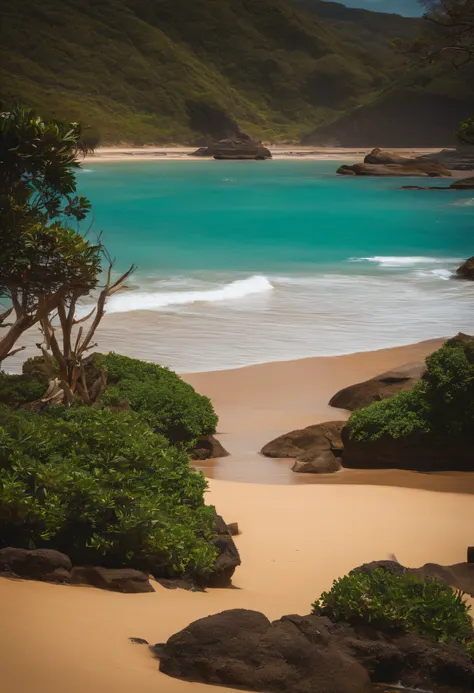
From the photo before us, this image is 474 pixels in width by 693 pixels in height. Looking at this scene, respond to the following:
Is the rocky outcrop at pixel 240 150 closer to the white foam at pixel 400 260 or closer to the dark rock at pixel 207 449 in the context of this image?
the white foam at pixel 400 260

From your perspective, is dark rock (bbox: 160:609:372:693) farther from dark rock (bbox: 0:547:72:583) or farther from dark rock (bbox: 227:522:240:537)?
dark rock (bbox: 227:522:240:537)

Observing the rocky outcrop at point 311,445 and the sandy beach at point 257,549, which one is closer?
the sandy beach at point 257,549

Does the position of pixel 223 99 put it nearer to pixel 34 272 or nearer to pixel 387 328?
pixel 387 328

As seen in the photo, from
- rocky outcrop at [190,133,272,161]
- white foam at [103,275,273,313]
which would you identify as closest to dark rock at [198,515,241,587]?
white foam at [103,275,273,313]

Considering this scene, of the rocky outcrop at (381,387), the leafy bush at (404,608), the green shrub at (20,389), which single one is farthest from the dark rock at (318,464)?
the leafy bush at (404,608)

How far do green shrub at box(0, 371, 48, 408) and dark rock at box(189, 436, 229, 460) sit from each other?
1.87 meters

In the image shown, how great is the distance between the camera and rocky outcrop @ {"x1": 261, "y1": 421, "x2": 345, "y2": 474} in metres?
12.1

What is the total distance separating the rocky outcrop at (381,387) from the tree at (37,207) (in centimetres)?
636

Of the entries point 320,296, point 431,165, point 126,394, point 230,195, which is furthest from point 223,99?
point 126,394

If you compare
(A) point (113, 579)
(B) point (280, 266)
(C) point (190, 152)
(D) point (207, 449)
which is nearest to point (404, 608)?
(A) point (113, 579)

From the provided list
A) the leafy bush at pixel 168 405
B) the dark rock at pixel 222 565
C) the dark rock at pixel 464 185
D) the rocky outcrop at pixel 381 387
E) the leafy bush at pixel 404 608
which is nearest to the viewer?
the leafy bush at pixel 404 608

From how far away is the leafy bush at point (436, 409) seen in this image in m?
11.6

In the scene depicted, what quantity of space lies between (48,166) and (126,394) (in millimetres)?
4670

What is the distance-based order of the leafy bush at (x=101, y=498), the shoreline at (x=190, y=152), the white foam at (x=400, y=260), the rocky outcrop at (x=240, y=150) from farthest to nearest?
the rocky outcrop at (x=240, y=150)
the shoreline at (x=190, y=152)
the white foam at (x=400, y=260)
the leafy bush at (x=101, y=498)
